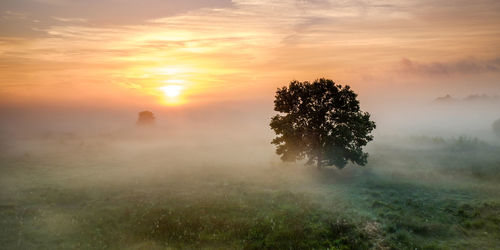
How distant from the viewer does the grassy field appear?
23078 millimetres

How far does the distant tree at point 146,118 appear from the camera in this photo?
446 feet

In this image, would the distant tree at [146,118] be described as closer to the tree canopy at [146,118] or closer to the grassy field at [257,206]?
the tree canopy at [146,118]

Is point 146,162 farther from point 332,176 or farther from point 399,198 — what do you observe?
point 399,198

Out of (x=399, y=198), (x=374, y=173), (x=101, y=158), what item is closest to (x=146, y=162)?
(x=101, y=158)

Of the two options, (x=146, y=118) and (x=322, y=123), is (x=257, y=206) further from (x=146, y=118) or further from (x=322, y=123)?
(x=146, y=118)

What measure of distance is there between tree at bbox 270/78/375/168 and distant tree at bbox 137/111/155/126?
4092 inches

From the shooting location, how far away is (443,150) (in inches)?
2499

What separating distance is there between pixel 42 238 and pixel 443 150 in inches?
2714

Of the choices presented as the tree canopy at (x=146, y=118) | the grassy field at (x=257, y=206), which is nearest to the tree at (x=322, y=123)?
the grassy field at (x=257, y=206)

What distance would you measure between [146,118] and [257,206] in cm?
11756

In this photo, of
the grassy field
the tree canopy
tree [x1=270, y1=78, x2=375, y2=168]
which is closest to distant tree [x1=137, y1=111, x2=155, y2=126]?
the tree canopy

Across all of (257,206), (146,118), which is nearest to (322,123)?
(257,206)

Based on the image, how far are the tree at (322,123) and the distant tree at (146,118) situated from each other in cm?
10394

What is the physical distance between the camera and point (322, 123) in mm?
43781
